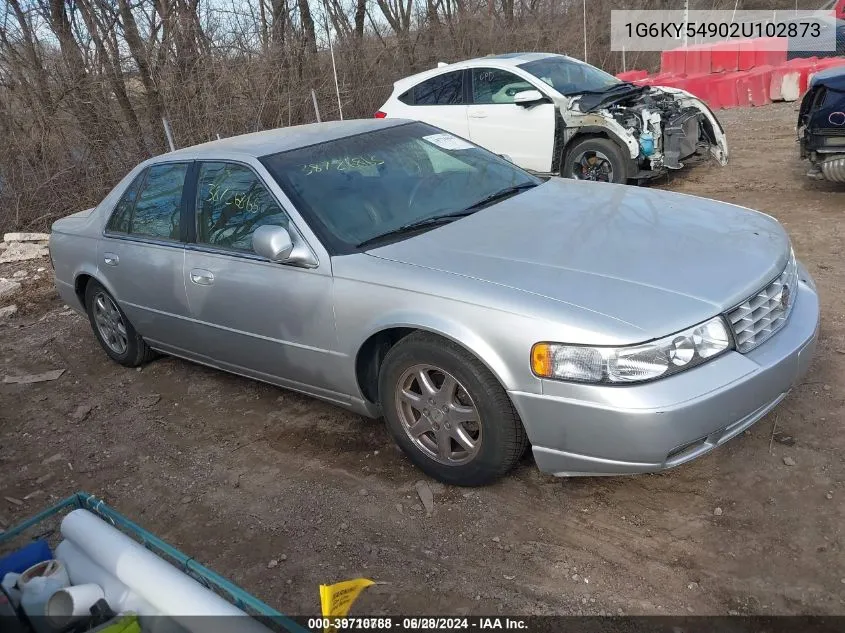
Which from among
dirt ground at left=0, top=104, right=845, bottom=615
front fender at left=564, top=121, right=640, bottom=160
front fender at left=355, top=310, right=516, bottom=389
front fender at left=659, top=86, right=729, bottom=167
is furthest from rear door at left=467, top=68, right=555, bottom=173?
front fender at left=355, top=310, right=516, bottom=389

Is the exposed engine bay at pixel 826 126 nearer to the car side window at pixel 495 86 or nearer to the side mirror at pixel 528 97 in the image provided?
the side mirror at pixel 528 97

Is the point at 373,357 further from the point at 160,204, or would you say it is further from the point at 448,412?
the point at 160,204

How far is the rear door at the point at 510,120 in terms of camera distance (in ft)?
27.0

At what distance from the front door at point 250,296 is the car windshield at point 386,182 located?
178mm

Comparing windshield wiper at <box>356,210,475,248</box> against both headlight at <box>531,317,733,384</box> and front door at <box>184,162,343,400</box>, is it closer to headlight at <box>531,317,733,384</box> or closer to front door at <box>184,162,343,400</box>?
front door at <box>184,162,343,400</box>

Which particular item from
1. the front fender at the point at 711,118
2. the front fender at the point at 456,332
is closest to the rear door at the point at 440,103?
the front fender at the point at 711,118

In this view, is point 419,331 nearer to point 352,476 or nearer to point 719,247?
point 352,476

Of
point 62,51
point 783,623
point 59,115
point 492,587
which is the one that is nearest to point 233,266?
point 492,587

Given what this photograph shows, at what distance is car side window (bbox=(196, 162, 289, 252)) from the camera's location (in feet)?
12.6

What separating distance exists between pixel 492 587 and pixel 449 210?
6.23 ft

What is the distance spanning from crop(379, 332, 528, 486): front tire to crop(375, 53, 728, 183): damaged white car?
5288 mm

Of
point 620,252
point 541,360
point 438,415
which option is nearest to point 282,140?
point 438,415

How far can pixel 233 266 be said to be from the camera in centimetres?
393

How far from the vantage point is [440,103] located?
9125 mm
